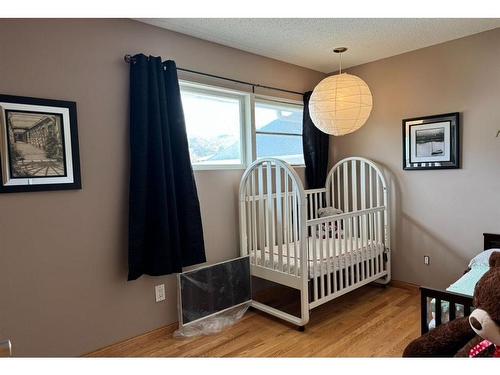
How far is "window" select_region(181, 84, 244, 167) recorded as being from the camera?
2672 mm

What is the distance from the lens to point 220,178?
2.79m

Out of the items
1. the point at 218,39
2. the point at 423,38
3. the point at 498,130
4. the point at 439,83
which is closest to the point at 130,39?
the point at 218,39

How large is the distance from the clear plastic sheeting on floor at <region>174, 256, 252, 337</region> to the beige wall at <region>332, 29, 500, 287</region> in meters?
1.62

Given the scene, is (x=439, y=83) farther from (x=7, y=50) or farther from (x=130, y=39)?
(x=7, y=50)

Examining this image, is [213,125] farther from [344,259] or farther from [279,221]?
[344,259]

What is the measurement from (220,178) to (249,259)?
0.74 metres

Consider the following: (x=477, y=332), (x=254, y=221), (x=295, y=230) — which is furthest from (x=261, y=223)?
(x=477, y=332)

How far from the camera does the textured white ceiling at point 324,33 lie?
7.80 ft

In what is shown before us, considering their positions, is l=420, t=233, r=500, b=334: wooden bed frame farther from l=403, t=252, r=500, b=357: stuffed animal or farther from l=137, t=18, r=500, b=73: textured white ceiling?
l=137, t=18, r=500, b=73: textured white ceiling

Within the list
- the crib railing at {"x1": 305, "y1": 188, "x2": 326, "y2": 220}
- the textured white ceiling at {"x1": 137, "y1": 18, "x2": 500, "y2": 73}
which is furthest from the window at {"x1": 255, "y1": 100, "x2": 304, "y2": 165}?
the textured white ceiling at {"x1": 137, "y1": 18, "x2": 500, "y2": 73}

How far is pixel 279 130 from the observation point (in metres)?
3.36

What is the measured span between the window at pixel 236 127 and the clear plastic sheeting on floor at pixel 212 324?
1.20 meters

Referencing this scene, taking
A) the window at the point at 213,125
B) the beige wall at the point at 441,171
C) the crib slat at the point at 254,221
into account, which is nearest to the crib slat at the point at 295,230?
the crib slat at the point at 254,221

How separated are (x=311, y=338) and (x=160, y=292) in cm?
114
